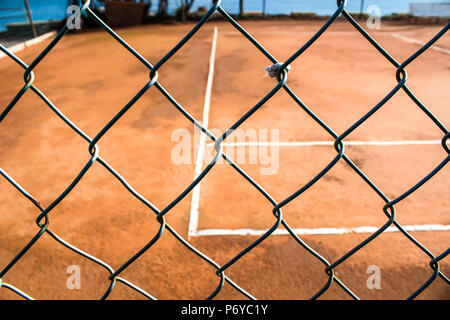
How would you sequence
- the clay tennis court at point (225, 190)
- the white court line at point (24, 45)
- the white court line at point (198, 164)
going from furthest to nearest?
the white court line at point (24, 45), the white court line at point (198, 164), the clay tennis court at point (225, 190)

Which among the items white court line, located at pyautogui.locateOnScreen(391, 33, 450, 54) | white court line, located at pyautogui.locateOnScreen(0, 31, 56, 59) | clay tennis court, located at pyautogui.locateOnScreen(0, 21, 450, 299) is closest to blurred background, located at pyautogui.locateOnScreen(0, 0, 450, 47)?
white court line, located at pyautogui.locateOnScreen(0, 31, 56, 59)

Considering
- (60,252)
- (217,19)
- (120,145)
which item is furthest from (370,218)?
(217,19)

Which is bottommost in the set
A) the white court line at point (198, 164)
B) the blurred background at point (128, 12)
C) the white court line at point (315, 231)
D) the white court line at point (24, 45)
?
the white court line at point (315, 231)

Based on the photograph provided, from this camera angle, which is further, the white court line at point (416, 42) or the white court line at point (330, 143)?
the white court line at point (416, 42)

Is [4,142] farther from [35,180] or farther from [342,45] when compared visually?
[342,45]

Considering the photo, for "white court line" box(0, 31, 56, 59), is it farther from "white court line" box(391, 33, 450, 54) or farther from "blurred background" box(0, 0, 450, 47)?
"white court line" box(391, 33, 450, 54)

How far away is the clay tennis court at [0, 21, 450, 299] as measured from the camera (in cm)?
303

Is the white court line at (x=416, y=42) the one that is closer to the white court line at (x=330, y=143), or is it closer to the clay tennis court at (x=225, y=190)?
the clay tennis court at (x=225, y=190)

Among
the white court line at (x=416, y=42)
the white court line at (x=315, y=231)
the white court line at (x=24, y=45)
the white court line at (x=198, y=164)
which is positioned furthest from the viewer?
the white court line at (x=24, y=45)

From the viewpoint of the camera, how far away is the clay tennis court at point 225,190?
3.03 metres

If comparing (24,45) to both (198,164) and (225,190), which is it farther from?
(225,190)

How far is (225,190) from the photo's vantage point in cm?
420

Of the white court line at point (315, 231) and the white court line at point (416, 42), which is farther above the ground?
the white court line at point (416, 42)

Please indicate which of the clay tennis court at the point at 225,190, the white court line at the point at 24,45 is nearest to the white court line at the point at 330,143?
the clay tennis court at the point at 225,190
